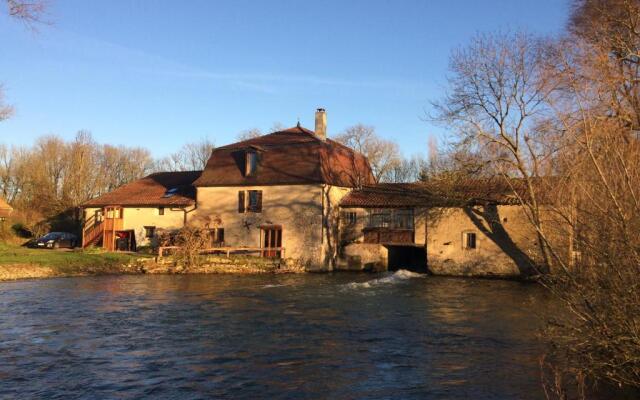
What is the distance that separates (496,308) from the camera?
17250 millimetres

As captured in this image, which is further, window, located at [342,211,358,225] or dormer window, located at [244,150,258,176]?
dormer window, located at [244,150,258,176]

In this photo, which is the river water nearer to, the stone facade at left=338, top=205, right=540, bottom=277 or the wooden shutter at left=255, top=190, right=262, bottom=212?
the stone facade at left=338, top=205, right=540, bottom=277

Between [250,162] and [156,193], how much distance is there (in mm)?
7729

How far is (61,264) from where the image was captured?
2520 cm

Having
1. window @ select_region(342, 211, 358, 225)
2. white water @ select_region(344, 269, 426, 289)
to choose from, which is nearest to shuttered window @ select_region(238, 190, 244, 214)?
window @ select_region(342, 211, 358, 225)

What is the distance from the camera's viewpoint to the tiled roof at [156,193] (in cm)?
3459

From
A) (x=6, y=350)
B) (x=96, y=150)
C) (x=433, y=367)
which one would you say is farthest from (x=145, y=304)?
(x=96, y=150)

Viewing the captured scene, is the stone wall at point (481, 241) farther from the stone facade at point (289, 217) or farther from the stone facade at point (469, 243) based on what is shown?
the stone facade at point (289, 217)

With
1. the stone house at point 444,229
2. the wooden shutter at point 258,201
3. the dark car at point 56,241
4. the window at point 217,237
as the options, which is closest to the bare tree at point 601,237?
the stone house at point 444,229

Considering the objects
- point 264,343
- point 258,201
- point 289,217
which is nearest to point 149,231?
point 258,201

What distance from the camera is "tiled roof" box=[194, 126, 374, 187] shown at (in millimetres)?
31500

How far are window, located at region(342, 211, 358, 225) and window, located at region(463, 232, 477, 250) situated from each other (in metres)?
6.41

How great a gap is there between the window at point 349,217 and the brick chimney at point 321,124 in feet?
20.1

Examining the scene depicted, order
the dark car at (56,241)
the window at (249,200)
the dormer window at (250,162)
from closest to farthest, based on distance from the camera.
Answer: the window at (249,200), the dormer window at (250,162), the dark car at (56,241)
